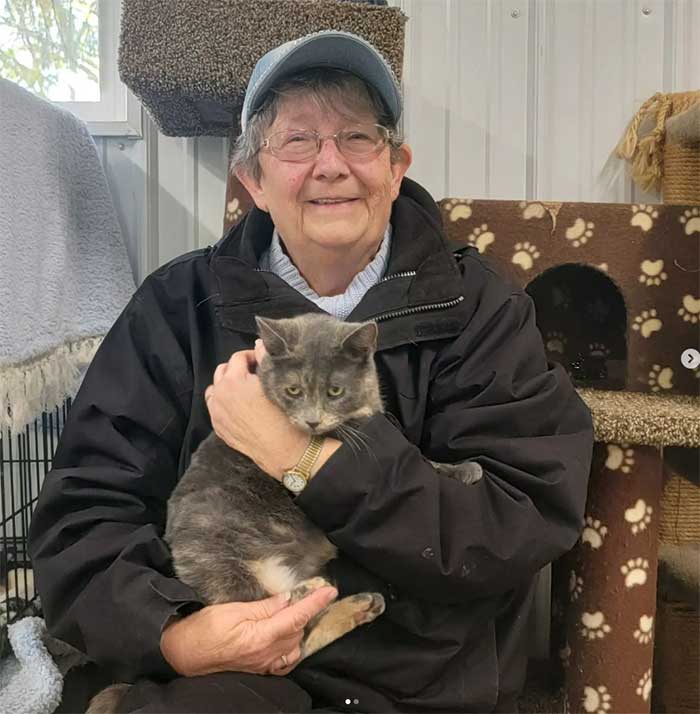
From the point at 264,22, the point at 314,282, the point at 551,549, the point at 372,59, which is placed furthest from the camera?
the point at 264,22

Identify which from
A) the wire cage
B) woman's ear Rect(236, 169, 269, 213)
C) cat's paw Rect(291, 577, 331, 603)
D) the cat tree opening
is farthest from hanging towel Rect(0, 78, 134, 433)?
the cat tree opening

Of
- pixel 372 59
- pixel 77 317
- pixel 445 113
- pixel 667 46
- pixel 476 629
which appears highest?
pixel 667 46

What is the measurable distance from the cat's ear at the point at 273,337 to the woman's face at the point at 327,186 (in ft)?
0.73

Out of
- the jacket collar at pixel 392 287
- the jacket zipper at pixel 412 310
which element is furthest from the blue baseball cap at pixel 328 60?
the jacket zipper at pixel 412 310

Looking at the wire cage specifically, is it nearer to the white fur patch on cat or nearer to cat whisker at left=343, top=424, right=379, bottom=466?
the white fur patch on cat

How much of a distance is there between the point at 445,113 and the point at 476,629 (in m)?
1.35

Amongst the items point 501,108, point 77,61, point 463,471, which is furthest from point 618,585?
point 77,61

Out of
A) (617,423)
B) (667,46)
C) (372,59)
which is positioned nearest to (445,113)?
(667,46)

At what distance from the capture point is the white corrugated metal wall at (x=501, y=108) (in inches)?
72.7

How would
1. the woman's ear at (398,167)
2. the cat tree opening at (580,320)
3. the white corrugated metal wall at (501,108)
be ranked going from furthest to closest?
the white corrugated metal wall at (501,108), the cat tree opening at (580,320), the woman's ear at (398,167)

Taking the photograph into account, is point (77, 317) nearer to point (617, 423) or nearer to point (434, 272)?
point (434, 272)

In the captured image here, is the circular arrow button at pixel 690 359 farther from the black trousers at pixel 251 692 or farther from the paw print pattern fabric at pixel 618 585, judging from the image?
the black trousers at pixel 251 692

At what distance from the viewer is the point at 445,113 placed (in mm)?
1895

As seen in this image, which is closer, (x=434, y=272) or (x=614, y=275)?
(x=434, y=272)
